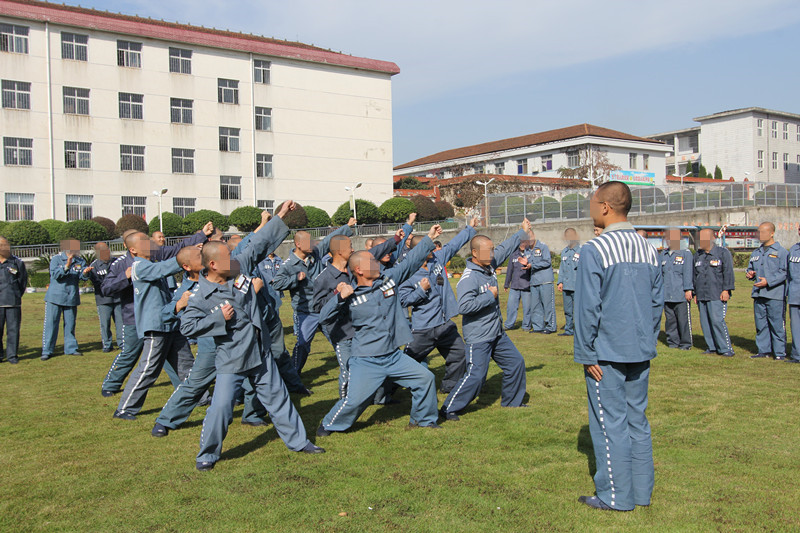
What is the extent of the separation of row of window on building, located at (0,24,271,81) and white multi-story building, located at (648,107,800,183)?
2091 inches

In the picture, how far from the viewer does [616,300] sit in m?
4.37

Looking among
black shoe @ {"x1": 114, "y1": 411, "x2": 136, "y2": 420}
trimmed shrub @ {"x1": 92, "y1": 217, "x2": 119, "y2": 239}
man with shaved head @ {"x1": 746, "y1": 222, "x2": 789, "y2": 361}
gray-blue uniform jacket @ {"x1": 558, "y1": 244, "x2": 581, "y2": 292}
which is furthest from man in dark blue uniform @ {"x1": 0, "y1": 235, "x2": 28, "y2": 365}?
trimmed shrub @ {"x1": 92, "y1": 217, "x2": 119, "y2": 239}

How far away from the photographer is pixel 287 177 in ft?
136

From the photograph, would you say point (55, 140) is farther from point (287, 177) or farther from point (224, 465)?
point (224, 465)

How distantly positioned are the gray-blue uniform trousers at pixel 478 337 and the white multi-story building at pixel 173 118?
3383 centimetres

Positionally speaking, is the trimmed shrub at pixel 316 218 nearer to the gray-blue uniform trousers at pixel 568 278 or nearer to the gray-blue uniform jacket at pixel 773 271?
the gray-blue uniform trousers at pixel 568 278

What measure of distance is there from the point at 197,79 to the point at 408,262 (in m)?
36.3

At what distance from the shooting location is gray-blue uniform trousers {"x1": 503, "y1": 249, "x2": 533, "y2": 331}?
1354 cm

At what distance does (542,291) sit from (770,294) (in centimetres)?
440

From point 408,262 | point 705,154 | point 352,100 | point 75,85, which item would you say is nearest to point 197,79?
point 75,85

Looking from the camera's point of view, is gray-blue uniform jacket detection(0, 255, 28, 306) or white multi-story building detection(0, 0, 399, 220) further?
white multi-story building detection(0, 0, 399, 220)

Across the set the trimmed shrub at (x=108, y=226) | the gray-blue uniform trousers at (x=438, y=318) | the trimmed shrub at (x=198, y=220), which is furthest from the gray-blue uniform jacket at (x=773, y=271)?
the trimmed shrub at (x=108, y=226)

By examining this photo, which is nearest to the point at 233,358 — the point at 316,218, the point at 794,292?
the point at 794,292

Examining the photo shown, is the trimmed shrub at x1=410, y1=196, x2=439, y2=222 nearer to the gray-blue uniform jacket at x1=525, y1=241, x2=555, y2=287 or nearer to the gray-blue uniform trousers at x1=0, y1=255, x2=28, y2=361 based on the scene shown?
the gray-blue uniform jacket at x1=525, y1=241, x2=555, y2=287
